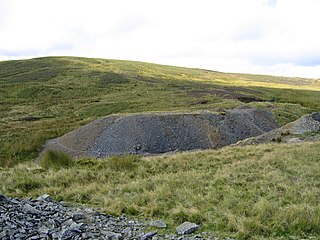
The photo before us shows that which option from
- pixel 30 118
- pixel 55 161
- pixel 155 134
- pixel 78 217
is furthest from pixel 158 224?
pixel 30 118

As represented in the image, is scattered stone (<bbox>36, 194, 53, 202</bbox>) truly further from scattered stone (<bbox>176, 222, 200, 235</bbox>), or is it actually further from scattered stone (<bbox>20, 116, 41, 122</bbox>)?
scattered stone (<bbox>20, 116, 41, 122</bbox>)

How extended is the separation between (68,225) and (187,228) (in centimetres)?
308

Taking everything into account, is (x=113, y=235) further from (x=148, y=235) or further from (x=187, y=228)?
(x=187, y=228)

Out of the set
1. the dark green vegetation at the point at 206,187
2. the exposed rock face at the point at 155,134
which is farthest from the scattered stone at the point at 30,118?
the dark green vegetation at the point at 206,187

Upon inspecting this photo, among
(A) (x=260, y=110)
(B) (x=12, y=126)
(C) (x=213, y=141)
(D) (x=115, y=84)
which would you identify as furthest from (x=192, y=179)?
(D) (x=115, y=84)

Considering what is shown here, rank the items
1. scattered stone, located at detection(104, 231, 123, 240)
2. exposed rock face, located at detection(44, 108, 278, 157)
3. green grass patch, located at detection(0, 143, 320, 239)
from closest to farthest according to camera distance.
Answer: scattered stone, located at detection(104, 231, 123, 240)
green grass patch, located at detection(0, 143, 320, 239)
exposed rock face, located at detection(44, 108, 278, 157)

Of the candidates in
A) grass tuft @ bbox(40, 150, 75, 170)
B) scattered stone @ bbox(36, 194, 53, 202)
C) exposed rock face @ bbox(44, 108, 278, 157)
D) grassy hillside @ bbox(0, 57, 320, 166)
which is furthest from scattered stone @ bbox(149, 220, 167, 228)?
grassy hillside @ bbox(0, 57, 320, 166)

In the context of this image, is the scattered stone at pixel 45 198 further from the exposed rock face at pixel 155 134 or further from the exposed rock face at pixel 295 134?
the exposed rock face at pixel 155 134

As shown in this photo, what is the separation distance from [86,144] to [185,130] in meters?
10.3

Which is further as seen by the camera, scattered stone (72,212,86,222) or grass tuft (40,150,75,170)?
grass tuft (40,150,75,170)

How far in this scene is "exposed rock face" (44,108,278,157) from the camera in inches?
1329

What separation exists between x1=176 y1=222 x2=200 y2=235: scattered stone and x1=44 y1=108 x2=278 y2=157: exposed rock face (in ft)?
78.3

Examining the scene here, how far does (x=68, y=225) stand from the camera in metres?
9.01

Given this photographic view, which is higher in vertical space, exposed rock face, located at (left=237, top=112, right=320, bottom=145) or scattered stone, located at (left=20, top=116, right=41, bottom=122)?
exposed rock face, located at (left=237, top=112, right=320, bottom=145)
